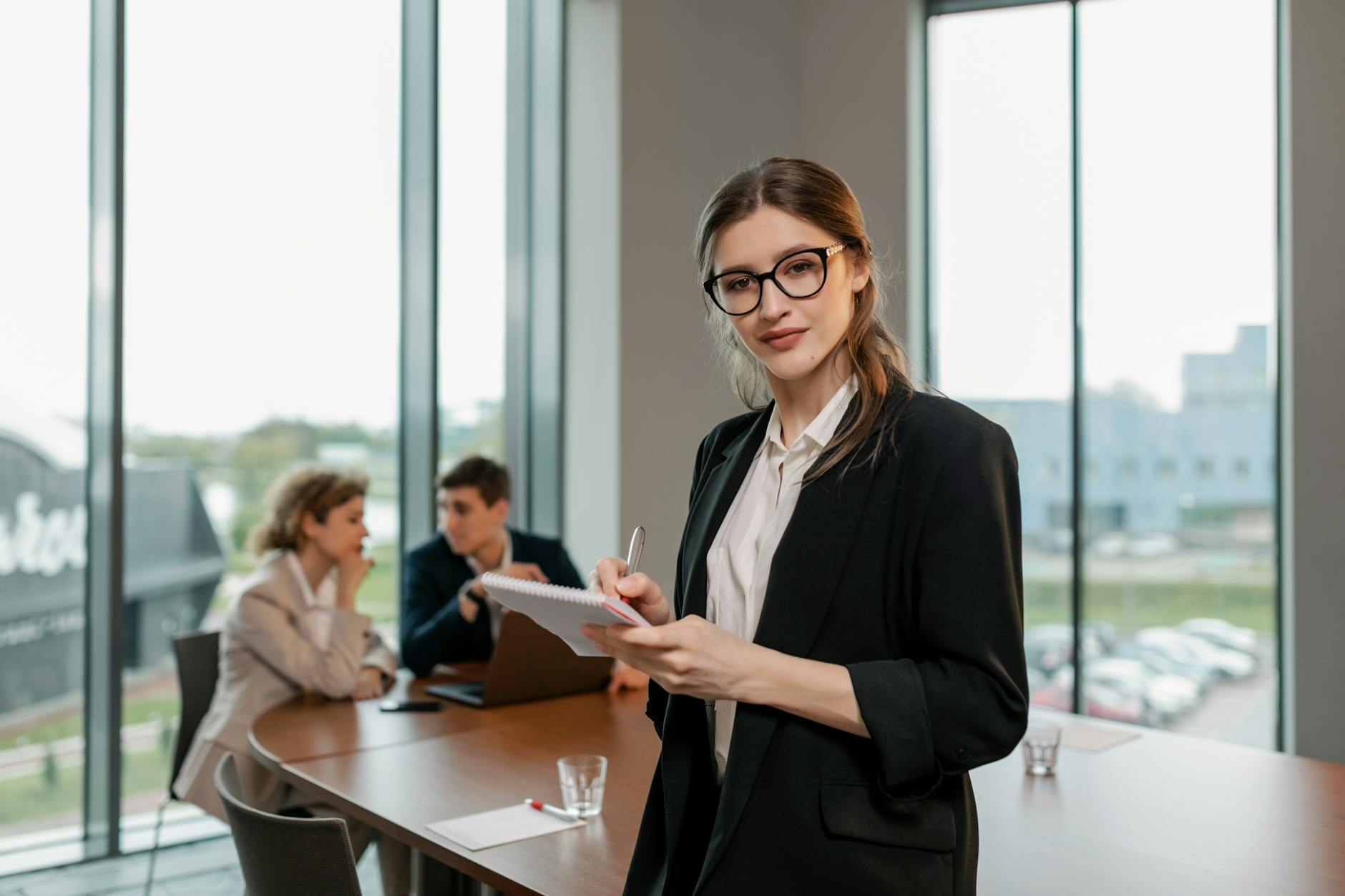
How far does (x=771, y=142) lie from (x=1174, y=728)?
3.22m

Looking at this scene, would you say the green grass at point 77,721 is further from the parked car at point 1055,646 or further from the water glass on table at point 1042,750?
the parked car at point 1055,646

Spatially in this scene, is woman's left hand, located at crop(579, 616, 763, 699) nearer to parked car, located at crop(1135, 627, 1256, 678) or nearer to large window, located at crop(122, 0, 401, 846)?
large window, located at crop(122, 0, 401, 846)

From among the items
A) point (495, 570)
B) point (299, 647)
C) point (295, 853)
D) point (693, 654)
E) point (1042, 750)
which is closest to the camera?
point (693, 654)

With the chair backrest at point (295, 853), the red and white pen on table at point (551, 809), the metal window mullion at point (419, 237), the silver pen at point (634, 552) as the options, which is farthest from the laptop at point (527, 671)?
the metal window mullion at point (419, 237)

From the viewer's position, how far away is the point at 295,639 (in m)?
3.06

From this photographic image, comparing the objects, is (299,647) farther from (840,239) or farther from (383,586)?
(840,239)

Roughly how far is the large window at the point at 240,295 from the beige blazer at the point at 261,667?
2.27 feet

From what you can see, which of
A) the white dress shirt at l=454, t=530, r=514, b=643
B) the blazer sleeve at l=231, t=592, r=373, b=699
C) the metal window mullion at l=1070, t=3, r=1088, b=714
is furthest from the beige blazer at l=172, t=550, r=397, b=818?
the metal window mullion at l=1070, t=3, r=1088, b=714

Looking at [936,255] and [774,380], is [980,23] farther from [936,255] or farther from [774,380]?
[774,380]

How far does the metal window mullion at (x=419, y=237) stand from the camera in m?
4.76

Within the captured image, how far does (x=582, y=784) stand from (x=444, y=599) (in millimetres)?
1890

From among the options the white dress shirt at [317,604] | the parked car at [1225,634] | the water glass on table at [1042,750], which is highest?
the white dress shirt at [317,604]

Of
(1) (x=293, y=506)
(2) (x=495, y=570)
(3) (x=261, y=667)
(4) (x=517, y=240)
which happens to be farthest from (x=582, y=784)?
(4) (x=517, y=240)

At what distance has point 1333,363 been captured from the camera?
434 cm
